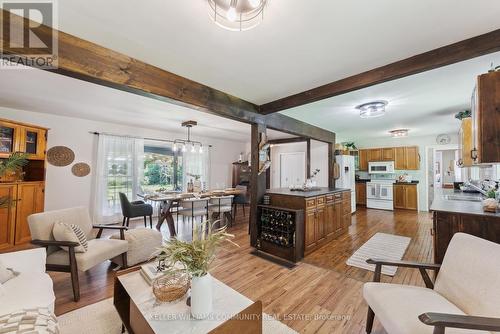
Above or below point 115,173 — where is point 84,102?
above

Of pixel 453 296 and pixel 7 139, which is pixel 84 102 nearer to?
pixel 7 139

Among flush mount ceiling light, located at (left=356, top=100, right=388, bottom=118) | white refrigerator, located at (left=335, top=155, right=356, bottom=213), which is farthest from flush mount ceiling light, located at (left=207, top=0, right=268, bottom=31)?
white refrigerator, located at (left=335, top=155, right=356, bottom=213)

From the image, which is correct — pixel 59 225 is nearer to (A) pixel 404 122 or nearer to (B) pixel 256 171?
(B) pixel 256 171

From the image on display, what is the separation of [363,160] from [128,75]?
7952mm

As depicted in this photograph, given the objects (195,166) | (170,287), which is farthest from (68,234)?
(195,166)

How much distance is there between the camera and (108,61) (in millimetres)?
1882

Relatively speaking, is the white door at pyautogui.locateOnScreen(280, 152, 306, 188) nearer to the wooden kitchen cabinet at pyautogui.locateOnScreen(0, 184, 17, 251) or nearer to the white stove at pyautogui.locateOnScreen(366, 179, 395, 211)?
the white stove at pyautogui.locateOnScreen(366, 179, 395, 211)

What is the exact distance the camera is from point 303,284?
2412 millimetres

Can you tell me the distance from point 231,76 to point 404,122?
4.42 m

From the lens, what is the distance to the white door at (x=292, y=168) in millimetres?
7157

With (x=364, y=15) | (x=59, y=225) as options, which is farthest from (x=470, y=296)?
(x=59, y=225)

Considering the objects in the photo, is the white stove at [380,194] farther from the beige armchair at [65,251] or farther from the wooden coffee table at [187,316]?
the beige armchair at [65,251]

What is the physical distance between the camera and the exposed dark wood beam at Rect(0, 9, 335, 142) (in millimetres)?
1658

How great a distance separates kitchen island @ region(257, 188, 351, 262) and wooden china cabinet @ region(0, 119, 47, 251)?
3.79 meters
